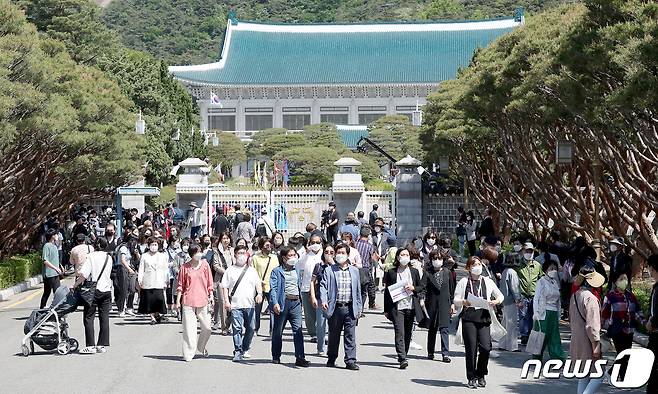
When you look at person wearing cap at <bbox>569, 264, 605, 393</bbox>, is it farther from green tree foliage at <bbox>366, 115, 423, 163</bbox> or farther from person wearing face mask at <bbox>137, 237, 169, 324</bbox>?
green tree foliage at <bbox>366, 115, 423, 163</bbox>

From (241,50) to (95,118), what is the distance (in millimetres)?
57055

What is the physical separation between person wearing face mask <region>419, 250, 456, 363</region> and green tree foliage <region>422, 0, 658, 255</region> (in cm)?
363

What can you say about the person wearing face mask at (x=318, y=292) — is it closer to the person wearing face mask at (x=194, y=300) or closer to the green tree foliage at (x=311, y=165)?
the person wearing face mask at (x=194, y=300)

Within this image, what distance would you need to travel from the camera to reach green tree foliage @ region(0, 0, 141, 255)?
24703 mm

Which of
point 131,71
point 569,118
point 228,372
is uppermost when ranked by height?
point 131,71

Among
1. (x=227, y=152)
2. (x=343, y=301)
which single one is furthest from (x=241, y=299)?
(x=227, y=152)

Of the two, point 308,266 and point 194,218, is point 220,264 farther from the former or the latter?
point 194,218

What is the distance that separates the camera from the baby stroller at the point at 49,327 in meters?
15.6

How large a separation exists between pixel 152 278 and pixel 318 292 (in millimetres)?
4269

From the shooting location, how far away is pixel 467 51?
87.9 metres

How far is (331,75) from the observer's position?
3403 inches

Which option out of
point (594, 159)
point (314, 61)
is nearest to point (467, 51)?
point (314, 61)

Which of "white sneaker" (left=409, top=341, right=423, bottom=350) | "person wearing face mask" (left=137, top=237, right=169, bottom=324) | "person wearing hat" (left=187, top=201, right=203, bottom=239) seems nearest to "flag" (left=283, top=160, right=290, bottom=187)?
"person wearing hat" (left=187, top=201, right=203, bottom=239)

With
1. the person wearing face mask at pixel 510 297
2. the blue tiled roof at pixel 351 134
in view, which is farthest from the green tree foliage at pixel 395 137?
the person wearing face mask at pixel 510 297
